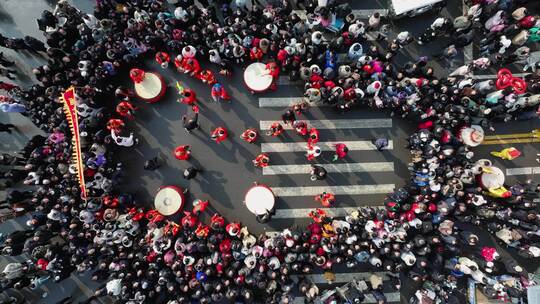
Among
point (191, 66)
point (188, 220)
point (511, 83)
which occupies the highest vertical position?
point (511, 83)

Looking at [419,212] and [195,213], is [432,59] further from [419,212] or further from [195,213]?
[195,213]

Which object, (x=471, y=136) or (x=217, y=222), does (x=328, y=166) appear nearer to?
(x=217, y=222)

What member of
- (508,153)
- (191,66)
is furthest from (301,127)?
(508,153)

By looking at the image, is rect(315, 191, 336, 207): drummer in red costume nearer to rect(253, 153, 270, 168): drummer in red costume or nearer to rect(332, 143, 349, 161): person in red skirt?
rect(332, 143, 349, 161): person in red skirt

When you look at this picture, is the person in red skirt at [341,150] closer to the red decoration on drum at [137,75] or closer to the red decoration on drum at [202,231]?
the red decoration on drum at [202,231]

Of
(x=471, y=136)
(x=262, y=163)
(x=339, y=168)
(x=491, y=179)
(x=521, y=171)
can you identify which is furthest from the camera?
(x=339, y=168)

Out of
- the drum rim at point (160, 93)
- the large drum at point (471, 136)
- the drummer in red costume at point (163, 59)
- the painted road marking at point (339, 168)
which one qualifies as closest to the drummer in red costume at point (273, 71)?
the painted road marking at point (339, 168)
